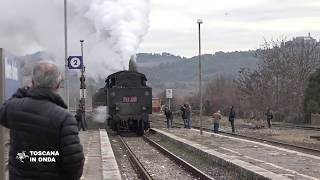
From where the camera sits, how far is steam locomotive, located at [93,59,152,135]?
36406 millimetres

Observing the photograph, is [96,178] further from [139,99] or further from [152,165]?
[139,99]

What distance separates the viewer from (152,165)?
1964cm

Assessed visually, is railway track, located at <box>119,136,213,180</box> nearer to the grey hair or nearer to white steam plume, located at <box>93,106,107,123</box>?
the grey hair

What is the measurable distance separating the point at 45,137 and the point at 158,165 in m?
15.6

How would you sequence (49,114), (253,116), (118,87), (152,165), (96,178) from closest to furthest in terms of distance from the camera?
(49,114) → (96,178) → (152,165) → (118,87) → (253,116)

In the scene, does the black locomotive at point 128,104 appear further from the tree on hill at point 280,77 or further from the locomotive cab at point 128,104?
the tree on hill at point 280,77

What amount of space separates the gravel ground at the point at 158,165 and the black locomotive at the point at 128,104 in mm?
9001

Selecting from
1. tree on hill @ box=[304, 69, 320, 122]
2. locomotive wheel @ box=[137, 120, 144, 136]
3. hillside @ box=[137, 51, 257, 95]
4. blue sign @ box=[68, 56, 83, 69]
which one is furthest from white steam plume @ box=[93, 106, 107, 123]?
hillside @ box=[137, 51, 257, 95]

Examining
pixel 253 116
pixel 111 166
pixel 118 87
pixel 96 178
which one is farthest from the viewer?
pixel 253 116

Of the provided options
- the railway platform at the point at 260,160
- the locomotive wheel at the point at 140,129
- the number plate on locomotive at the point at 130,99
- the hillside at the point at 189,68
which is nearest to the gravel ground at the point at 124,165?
the railway platform at the point at 260,160

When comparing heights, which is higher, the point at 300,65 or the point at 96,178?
the point at 300,65

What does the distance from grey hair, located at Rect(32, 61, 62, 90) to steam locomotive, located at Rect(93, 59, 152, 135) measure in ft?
105

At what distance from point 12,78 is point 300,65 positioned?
196 feet

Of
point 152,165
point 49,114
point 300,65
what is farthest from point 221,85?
point 49,114
